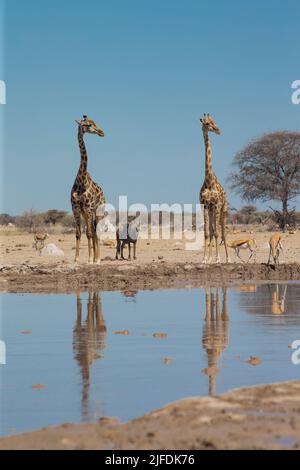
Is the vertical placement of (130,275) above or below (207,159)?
below

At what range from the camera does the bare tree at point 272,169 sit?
48.7m

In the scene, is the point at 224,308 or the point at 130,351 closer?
the point at 130,351

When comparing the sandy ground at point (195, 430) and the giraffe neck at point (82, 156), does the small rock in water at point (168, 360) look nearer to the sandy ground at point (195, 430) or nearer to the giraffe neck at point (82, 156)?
the sandy ground at point (195, 430)

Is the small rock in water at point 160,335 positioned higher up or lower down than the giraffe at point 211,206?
lower down

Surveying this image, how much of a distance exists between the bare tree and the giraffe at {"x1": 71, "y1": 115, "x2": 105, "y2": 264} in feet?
91.8

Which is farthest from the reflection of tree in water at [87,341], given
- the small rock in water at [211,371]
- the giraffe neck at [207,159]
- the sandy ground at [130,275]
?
the giraffe neck at [207,159]

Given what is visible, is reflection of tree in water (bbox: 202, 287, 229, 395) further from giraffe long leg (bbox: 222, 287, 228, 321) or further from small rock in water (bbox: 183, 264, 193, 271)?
small rock in water (bbox: 183, 264, 193, 271)

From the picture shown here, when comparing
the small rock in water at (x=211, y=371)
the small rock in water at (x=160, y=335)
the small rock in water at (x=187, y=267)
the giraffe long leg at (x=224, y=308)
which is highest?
the small rock in water at (x=187, y=267)

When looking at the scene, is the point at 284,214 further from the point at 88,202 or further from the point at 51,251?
the point at 88,202

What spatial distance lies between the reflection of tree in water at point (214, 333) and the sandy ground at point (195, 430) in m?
0.70

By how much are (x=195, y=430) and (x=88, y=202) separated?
50.1 feet

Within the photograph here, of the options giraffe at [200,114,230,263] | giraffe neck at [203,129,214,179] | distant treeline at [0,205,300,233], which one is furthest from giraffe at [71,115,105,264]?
distant treeline at [0,205,300,233]

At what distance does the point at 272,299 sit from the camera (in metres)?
14.3

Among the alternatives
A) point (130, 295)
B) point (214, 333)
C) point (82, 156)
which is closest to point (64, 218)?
point (82, 156)
